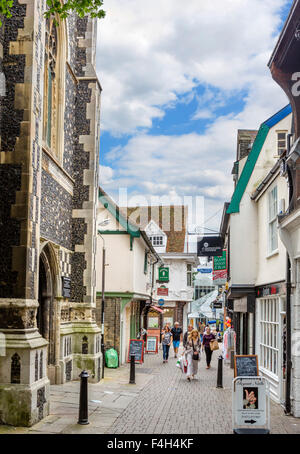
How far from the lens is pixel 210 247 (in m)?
25.8

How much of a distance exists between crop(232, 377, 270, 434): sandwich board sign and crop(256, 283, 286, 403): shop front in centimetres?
351

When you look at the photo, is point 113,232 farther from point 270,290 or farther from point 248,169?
point 270,290

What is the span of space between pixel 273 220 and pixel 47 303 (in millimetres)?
6057

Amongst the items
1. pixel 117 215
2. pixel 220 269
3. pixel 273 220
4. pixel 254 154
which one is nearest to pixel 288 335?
pixel 273 220

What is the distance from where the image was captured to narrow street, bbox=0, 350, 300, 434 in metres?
9.33

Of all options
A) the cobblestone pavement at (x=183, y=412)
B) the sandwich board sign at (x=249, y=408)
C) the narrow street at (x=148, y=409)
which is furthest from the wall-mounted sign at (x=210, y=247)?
the sandwich board sign at (x=249, y=408)

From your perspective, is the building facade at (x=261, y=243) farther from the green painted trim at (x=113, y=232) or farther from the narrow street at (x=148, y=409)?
the green painted trim at (x=113, y=232)

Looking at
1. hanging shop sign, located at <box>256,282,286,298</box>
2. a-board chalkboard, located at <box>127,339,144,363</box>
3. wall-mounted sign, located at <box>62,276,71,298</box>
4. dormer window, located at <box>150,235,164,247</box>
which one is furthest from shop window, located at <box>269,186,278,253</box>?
dormer window, located at <box>150,235,164,247</box>

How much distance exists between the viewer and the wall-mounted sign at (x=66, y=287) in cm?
1430

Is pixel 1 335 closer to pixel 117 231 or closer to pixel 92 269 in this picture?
pixel 92 269

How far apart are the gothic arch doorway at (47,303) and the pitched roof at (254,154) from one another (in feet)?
20.1

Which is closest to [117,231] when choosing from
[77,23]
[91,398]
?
[77,23]

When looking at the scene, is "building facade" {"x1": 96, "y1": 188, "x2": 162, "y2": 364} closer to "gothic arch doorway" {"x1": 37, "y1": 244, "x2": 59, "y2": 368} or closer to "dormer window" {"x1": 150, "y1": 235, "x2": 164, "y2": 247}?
"gothic arch doorway" {"x1": 37, "y1": 244, "x2": 59, "y2": 368}
